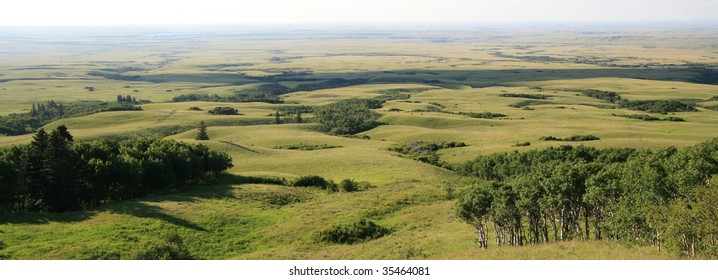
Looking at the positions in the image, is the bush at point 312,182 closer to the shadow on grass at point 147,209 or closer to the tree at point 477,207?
the shadow on grass at point 147,209

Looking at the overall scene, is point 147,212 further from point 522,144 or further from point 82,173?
point 522,144

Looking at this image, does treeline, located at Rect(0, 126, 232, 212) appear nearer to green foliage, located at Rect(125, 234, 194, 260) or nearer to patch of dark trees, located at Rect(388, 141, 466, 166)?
green foliage, located at Rect(125, 234, 194, 260)

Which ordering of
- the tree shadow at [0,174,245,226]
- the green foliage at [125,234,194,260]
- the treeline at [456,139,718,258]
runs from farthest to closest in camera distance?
1. the tree shadow at [0,174,245,226]
2. the green foliage at [125,234,194,260]
3. the treeline at [456,139,718,258]

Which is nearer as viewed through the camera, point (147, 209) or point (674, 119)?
point (147, 209)

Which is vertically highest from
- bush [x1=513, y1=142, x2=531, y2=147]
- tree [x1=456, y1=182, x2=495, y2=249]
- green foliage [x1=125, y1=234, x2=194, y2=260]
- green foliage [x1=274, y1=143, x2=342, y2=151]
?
tree [x1=456, y1=182, x2=495, y2=249]

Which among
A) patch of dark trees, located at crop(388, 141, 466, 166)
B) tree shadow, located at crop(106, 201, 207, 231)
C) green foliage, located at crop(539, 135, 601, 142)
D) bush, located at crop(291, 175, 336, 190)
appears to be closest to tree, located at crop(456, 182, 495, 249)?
tree shadow, located at crop(106, 201, 207, 231)

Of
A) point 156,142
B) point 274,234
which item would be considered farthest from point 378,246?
point 156,142

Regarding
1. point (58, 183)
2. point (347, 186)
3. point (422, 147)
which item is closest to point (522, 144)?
point (422, 147)
